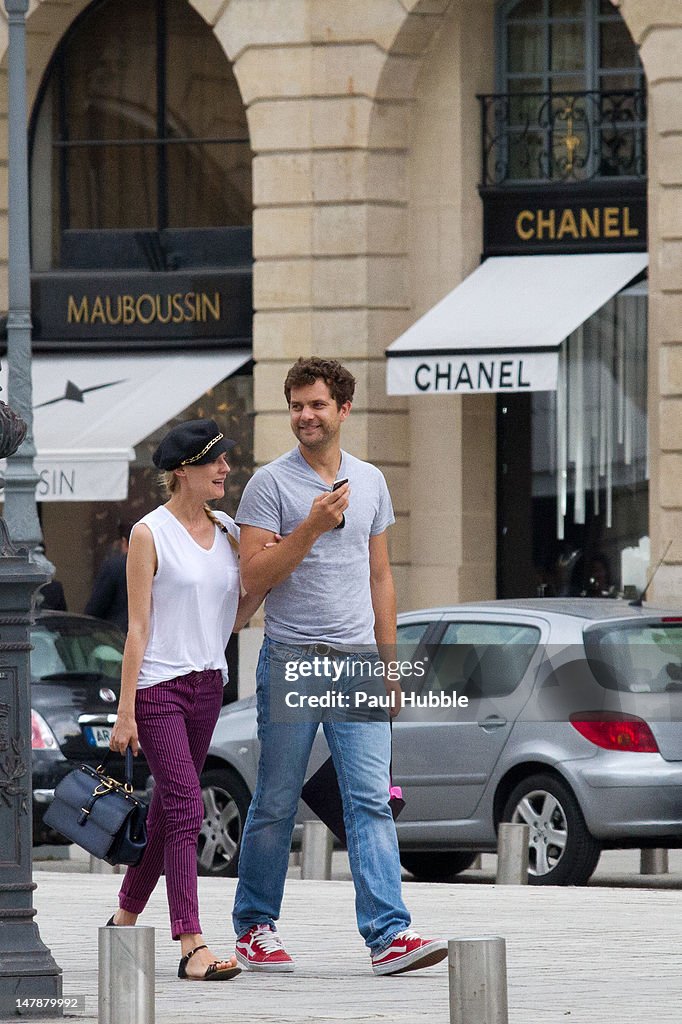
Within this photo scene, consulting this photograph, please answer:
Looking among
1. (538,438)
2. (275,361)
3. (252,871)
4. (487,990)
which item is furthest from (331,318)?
(487,990)

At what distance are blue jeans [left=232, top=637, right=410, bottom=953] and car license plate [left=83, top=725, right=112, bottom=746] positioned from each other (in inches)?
274

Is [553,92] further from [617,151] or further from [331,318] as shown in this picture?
[331,318]

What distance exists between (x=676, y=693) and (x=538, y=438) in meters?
9.48

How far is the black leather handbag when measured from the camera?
791 centimetres

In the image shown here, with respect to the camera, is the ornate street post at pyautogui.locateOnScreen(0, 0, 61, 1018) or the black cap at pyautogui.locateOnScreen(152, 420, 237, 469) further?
the black cap at pyautogui.locateOnScreen(152, 420, 237, 469)

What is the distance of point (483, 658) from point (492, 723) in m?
0.36

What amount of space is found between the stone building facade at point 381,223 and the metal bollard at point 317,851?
8.46 metres

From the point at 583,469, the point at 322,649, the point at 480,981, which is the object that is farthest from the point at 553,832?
the point at 583,469

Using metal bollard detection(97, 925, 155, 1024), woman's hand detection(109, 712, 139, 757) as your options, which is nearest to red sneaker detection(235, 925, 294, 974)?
woman's hand detection(109, 712, 139, 757)

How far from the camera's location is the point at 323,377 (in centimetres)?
797

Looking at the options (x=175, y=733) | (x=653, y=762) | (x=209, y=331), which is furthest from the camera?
(x=209, y=331)

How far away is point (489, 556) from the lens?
2186 centimetres

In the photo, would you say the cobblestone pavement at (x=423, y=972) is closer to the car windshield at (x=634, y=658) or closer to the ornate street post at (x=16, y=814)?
the ornate street post at (x=16, y=814)

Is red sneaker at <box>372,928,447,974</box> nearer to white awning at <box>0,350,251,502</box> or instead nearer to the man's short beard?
the man's short beard
